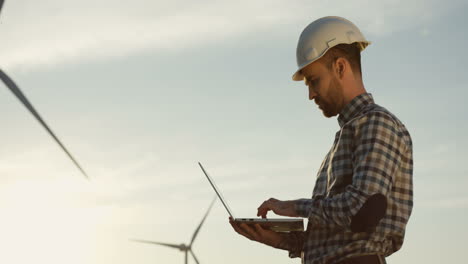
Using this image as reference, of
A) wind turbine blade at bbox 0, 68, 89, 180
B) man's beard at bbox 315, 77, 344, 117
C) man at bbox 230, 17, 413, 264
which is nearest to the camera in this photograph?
man at bbox 230, 17, 413, 264

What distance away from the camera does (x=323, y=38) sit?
29.5ft

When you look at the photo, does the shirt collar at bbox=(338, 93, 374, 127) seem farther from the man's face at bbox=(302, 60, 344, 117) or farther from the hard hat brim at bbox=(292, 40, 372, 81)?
the hard hat brim at bbox=(292, 40, 372, 81)

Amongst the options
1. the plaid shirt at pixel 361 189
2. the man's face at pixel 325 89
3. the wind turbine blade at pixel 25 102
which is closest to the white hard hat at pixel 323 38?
the man's face at pixel 325 89

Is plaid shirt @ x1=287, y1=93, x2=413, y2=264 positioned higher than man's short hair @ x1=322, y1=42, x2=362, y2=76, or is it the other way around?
man's short hair @ x1=322, y1=42, x2=362, y2=76

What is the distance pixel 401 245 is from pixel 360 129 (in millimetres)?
1381

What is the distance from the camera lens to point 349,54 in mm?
8977

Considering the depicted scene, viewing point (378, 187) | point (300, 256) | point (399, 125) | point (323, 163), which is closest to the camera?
point (378, 187)

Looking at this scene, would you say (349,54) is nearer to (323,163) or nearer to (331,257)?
(323,163)

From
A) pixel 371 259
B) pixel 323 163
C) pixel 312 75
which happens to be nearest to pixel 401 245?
pixel 371 259

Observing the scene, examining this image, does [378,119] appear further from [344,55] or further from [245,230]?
[245,230]

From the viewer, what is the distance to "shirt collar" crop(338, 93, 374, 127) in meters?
8.65

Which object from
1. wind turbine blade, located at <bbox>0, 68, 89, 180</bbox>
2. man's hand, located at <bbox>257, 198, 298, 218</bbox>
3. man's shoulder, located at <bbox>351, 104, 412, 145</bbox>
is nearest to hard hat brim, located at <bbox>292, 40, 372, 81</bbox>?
man's shoulder, located at <bbox>351, 104, 412, 145</bbox>

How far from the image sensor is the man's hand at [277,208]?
27.8ft

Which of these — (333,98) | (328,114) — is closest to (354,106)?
(333,98)
